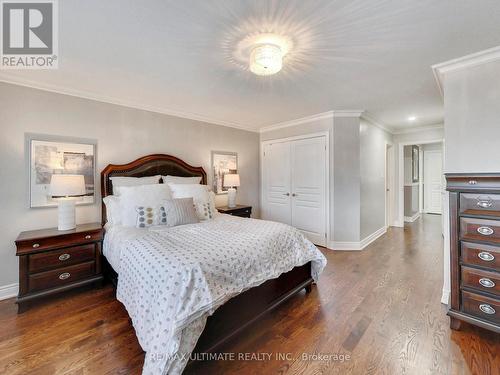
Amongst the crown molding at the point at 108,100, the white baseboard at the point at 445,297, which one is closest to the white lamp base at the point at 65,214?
the crown molding at the point at 108,100

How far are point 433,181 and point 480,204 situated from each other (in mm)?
6866

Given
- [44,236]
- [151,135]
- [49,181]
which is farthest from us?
[151,135]

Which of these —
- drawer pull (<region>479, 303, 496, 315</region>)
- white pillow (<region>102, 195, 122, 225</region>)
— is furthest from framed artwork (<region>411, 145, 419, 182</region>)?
white pillow (<region>102, 195, 122, 225</region>)

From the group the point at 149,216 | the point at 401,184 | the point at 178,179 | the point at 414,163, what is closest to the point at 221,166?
the point at 178,179

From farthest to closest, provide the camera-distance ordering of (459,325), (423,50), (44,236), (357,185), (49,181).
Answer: (357,185) → (49,181) → (44,236) → (423,50) → (459,325)

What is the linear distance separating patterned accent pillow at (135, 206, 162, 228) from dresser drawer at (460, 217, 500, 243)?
9.20ft

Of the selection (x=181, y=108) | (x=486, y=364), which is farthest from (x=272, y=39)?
(x=486, y=364)

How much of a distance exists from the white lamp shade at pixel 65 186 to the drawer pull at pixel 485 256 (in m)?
3.76

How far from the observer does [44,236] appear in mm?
2258

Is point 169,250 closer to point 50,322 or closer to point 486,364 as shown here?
point 50,322

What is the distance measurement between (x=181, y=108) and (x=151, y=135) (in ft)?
2.07

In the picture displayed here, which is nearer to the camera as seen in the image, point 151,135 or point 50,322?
point 50,322

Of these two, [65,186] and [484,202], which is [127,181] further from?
[484,202]

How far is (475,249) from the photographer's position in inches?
69.6
